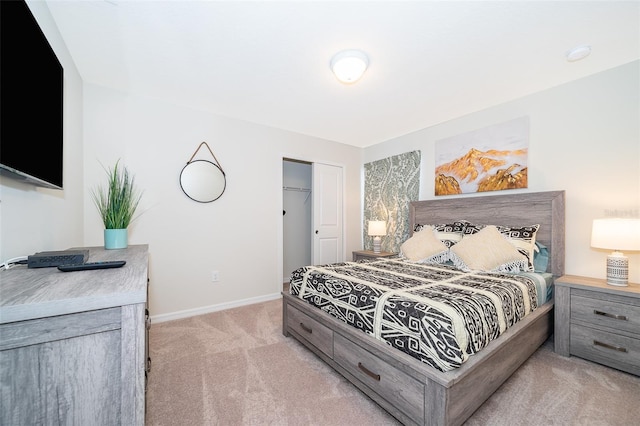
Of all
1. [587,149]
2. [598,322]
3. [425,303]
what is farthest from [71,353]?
[587,149]

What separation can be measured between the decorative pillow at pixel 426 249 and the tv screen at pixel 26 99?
3.03 meters

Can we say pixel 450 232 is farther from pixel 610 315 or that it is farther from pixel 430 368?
pixel 430 368

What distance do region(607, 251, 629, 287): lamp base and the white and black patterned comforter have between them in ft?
1.78

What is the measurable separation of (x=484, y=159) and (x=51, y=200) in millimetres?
3965

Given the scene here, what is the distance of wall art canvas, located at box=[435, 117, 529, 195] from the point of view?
275 centimetres

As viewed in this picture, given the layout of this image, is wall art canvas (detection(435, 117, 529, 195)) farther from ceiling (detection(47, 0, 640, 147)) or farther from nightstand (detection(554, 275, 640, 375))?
nightstand (detection(554, 275, 640, 375))

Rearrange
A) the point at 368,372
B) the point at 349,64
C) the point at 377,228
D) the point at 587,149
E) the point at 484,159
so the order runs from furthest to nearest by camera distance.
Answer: the point at 377,228 < the point at 484,159 < the point at 587,149 < the point at 349,64 < the point at 368,372

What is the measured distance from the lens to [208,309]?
306 centimetres

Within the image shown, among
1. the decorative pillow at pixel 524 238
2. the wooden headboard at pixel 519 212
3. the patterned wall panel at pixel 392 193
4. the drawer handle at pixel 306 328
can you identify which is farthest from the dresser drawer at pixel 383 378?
the patterned wall panel at pixel 392 193

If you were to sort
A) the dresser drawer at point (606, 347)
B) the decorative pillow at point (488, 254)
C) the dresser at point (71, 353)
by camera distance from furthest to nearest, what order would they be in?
the decorative pillow at point (488, 254)
the dresser drawer at point (606, 347)
the dresser at point (71, 353)

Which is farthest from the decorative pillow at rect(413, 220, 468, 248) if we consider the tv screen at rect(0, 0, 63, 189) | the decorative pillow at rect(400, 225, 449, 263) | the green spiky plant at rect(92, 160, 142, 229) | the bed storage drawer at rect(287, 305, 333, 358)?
the tv screen at rect(0, 0, 63, 189)

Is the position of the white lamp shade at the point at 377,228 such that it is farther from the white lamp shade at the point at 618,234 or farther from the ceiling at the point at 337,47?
the white lamp shade at the point at 618,234

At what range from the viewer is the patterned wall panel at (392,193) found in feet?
12.4

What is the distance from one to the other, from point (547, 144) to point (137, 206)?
13.9ft
